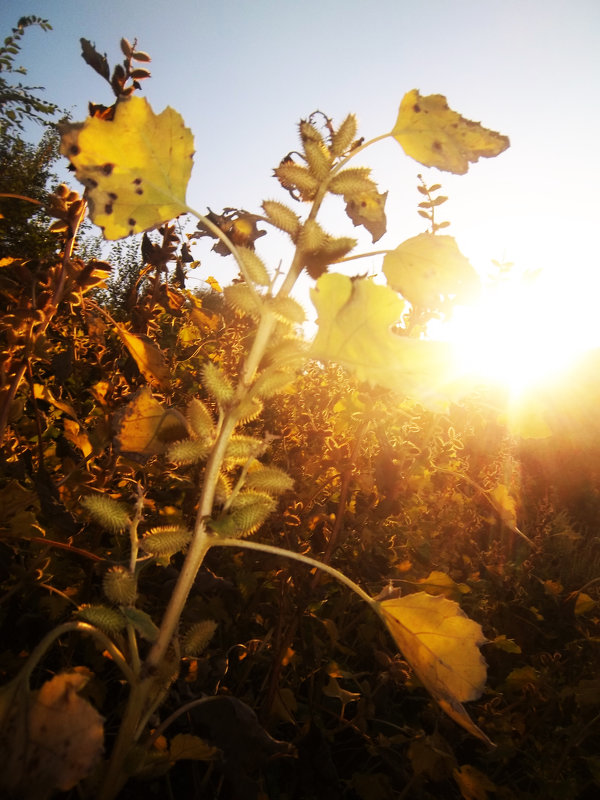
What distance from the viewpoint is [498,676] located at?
2.54m

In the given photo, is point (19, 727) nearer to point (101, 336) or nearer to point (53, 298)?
point (53, 298)

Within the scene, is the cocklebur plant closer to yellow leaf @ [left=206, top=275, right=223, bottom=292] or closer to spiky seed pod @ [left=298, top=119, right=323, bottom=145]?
spiky seed pod @ [left=298, top=119, right=323, bottom=145]

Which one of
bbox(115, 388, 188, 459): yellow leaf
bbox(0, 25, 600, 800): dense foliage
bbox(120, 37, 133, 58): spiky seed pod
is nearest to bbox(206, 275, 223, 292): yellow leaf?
bbox(0, 25, 600, 800): dense foliage

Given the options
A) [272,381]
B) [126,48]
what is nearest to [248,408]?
[272,381]

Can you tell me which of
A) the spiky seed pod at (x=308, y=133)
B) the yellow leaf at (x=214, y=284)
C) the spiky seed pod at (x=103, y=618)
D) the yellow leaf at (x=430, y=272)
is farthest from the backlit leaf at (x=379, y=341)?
the yellow leaf at (x=214, y=284)

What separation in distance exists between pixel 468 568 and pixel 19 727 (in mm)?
3203

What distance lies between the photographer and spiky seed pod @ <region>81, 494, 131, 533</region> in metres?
0.83

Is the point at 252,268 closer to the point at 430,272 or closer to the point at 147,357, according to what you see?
the point at 430,272

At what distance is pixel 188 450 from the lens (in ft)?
2.57

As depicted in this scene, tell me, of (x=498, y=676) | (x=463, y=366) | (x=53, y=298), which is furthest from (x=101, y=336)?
(x=498, y=676)

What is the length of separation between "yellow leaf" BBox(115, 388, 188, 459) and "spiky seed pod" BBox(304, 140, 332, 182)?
0.53 m

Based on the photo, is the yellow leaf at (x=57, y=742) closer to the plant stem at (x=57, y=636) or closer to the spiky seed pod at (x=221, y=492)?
the plant stem at (x=57, y=636)

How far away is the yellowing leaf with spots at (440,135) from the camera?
2.75 ft

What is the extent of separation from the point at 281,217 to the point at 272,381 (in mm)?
292
